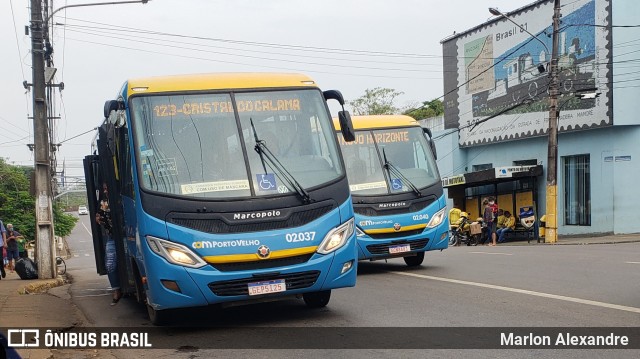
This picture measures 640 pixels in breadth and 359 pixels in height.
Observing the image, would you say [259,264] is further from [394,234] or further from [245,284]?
[394,234]

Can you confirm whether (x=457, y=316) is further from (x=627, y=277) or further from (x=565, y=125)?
(x=565, y=125)

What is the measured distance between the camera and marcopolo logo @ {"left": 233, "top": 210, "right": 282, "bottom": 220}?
767 centimetres

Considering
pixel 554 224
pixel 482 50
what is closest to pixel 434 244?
pixel 554 224

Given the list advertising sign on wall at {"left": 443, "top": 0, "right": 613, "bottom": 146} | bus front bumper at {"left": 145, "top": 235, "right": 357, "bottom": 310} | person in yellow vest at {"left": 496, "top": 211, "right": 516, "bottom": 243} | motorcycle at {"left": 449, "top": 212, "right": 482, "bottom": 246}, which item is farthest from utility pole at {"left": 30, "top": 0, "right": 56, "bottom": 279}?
person in yellow vest at {"left": 496, "top": 211, "right": 516, "bottom": 243}

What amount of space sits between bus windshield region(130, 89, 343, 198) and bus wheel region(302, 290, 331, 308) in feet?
5.31

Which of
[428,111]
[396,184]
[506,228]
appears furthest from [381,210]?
[428,111]

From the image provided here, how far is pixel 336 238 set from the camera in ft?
26.4

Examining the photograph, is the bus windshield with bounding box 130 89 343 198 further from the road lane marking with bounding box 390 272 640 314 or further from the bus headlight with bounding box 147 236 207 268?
the road lane marking with bounding box 390 272 640 314

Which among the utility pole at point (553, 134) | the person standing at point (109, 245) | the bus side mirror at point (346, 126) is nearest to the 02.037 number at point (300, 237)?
the bus side mirror at point (346, 126)

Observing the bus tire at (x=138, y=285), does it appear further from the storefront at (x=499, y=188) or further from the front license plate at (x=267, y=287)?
the storefront at (x=499, y=188)

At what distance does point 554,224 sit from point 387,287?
16357 mm

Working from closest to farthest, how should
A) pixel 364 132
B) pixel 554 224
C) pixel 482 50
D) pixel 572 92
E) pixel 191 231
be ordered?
pixel 191 231, pixel 364 132, pixel 554 224, pixel 572 92, pixel 482 50

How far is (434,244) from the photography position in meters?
13.1

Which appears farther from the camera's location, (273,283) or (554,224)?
(554,224)
